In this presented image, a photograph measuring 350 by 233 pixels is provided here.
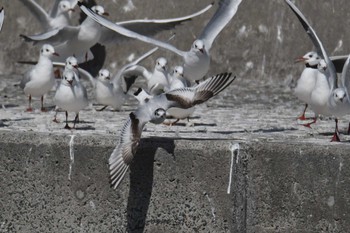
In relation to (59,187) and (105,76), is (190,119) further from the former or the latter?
(59,187)

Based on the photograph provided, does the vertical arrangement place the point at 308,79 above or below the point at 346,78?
above

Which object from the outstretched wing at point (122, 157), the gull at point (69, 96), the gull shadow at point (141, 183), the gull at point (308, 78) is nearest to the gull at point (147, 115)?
the outstretched wing at point (122, 157)

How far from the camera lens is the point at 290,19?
1180 cm

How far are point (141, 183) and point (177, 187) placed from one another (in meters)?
0.22

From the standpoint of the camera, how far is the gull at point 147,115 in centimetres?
712

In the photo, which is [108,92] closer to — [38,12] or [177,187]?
[177,187]

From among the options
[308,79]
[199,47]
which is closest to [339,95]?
[308,79]

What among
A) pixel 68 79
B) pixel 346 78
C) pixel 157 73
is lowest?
pixel 68 79

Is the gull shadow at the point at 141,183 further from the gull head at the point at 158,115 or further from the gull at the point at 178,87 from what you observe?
the gull at the point at 178,87

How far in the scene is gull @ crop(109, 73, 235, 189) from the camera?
7125 millimetres

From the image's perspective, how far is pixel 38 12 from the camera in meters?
12.1

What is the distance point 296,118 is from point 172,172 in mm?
2228

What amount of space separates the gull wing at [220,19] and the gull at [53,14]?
248cm

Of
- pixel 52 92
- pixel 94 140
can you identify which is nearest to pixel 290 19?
pixel 52 92
